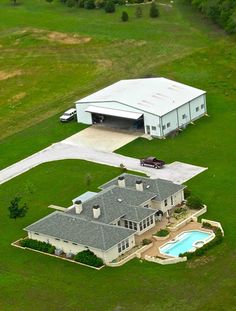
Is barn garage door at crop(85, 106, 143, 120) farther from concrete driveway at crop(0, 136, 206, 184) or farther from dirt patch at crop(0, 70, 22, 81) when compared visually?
dirt patch at crop(0, 70, 22, 81)

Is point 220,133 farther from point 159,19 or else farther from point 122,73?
point 159,19

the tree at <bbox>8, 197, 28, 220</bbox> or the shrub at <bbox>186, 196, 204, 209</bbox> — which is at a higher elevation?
the tree at <bbox>8, 197, 28, 220</bbox>

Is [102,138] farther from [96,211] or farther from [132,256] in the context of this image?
[132,256]

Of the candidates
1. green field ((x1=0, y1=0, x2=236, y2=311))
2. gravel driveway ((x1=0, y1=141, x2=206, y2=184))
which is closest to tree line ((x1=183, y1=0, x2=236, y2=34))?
green field ((x1=0, y1=0, x2=236, y2=311))

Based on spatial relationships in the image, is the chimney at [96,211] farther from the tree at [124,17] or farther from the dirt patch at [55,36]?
the tree at [124,17]

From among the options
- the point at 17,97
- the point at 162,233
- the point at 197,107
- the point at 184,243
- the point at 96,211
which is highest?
the point at 96,211

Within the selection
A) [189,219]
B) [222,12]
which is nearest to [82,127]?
[189,219]
